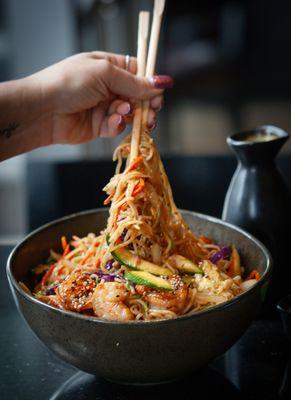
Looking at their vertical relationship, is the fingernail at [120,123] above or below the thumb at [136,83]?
below

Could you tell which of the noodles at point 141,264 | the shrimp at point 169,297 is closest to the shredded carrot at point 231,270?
the noodles at point 141,264

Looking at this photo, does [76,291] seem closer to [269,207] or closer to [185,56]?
[269,207]

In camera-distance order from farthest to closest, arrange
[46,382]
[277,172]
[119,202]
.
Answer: [277,172] → [119,202] → [46,382]

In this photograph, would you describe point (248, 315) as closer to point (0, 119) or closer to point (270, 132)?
point (270, 132)

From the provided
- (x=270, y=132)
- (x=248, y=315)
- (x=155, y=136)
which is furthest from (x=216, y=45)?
(x=248, y=315)

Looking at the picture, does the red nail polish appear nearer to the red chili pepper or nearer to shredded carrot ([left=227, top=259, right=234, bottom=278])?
the red chili pepper

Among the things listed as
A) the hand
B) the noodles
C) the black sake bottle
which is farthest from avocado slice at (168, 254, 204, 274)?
the hand

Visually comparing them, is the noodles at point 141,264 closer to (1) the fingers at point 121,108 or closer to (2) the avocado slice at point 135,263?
(2) the avocado slice at point 135,263
